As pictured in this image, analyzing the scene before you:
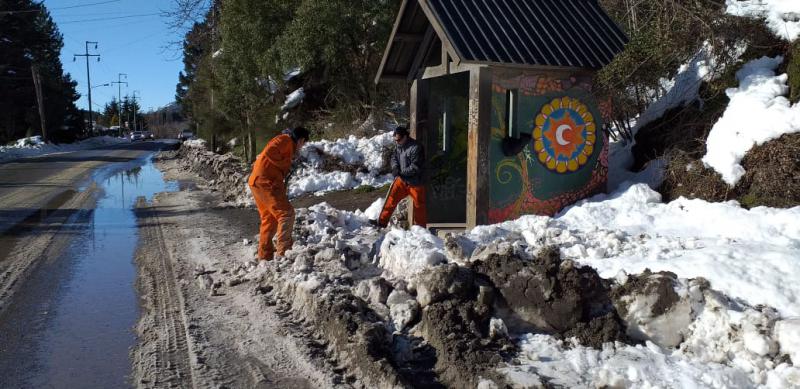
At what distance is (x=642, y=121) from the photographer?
8.80m

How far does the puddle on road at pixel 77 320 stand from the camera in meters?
4.30

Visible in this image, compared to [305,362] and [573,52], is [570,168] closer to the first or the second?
[573,52]

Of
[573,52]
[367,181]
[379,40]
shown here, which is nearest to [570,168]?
[573,52]

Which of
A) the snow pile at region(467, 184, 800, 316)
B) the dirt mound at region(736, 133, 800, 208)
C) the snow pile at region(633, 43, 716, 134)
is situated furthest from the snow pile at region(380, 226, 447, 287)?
the snow pile at region(633, 43, 716, 134)

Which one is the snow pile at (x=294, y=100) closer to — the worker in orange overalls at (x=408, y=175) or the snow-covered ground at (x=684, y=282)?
the worker in orange overalls at (x=408, y=175)

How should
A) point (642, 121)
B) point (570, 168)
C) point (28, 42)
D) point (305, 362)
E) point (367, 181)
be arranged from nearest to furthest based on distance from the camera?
1. point (305, 362)
2. point (570, 168)
3. point (642, 121)
4. point (367, 181)
5. point (28, 42)

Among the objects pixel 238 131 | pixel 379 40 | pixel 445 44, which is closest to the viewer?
pixel 445 44

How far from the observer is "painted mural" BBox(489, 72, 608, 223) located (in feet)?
24.4

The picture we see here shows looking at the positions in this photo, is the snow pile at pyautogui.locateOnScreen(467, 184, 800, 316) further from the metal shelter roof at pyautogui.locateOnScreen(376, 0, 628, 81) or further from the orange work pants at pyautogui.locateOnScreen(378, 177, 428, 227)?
the metal shelter roof at pyautogui.locateOnScreen(376, 0, 628, 81)

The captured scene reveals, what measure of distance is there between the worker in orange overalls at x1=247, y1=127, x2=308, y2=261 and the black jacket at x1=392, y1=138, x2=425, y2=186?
162 centimetres

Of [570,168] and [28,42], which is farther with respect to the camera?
[28,42]

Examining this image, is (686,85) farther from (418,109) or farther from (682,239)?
(418,109)

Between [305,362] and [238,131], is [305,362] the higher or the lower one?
the lower one

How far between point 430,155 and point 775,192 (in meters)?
4.71
